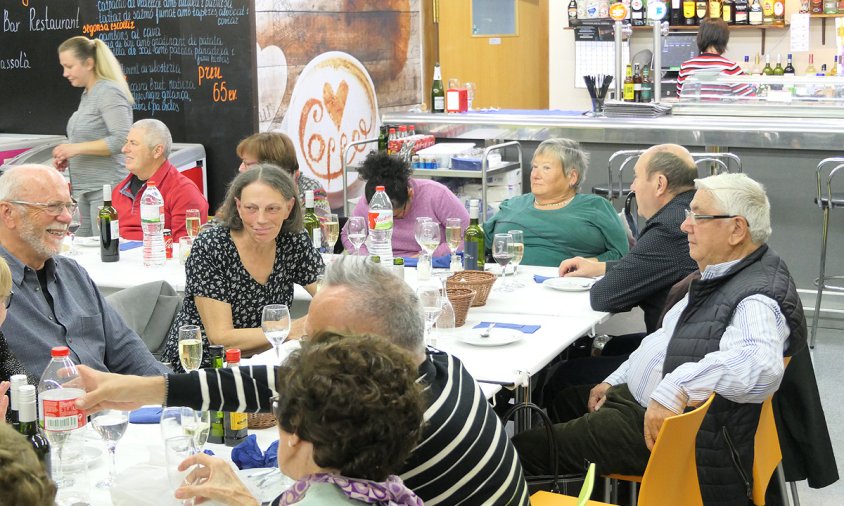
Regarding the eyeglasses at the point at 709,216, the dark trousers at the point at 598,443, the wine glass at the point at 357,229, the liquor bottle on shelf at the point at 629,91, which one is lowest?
the dark trousers at the point at 598,443

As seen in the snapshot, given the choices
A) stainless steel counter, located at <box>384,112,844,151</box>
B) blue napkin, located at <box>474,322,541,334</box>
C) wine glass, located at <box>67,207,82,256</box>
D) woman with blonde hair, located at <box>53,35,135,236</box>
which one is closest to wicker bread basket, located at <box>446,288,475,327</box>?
blue napkin, located at <box>474,322,541,334</box>

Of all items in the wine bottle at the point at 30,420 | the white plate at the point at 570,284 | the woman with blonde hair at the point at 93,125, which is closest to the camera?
the wine bottle at the point at 30,420

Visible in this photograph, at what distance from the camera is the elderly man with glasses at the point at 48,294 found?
320cm

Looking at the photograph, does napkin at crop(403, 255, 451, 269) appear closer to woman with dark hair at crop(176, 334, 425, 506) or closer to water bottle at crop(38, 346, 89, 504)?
water bottle at crop(38, 346, 89, 504)

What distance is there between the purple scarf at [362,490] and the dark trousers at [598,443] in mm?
1608

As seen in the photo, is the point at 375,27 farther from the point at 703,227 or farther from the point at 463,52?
the point at 703,227

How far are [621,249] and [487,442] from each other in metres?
2.80

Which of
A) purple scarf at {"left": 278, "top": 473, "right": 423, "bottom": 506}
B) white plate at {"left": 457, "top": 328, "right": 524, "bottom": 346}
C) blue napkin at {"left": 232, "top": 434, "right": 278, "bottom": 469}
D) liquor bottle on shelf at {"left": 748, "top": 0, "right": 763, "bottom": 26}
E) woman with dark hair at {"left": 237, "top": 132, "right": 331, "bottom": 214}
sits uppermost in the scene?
liquor bottle on shelf at {"left": 748, "top": 0, "right": 763, "bottom": 26}

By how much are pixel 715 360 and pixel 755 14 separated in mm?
7324

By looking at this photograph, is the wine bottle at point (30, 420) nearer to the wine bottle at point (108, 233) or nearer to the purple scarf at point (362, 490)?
the purple scarf at point (362, 490)

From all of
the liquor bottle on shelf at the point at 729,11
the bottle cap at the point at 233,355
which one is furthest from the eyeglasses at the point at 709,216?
Result: the liquor bottle on shelf at the point at 729,11

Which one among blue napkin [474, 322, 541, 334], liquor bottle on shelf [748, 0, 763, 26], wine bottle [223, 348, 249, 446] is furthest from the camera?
liquor bottle on shelf [748, 0, 763, 26]

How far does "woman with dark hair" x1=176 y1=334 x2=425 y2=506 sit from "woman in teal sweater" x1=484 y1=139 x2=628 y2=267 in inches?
128

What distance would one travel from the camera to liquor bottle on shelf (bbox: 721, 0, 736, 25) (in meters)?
9.67
